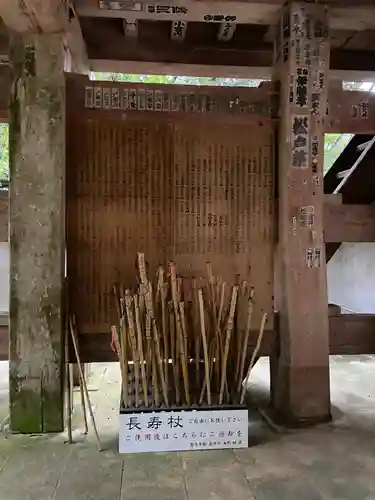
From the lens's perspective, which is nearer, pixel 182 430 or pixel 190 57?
pixel 182 430

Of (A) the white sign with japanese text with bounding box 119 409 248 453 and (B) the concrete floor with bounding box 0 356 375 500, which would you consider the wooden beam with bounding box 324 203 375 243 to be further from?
(A) the white sign with japanese text with bounding box 119 409 248 453

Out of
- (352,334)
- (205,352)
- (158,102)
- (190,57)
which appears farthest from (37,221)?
(352,334)

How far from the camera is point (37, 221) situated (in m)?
2.88

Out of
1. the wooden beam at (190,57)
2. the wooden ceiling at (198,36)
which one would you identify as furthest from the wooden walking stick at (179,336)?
the wooden beam at (190,57)

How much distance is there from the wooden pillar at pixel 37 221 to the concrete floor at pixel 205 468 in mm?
351

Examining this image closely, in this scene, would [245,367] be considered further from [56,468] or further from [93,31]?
[93,31]

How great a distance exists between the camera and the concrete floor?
2.11 m

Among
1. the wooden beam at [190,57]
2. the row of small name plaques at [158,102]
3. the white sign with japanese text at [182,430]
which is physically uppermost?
the wooden beam at [190,57]

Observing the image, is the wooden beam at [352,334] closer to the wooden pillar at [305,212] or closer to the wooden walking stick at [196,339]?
the wooden pillar at [305,212]

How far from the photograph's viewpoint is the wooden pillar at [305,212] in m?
3.03

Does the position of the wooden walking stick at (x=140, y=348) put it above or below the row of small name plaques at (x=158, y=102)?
below

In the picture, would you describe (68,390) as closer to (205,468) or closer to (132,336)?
(132,336)

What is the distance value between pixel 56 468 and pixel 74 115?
6.03ft

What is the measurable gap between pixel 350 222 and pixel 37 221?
212 centimetres
